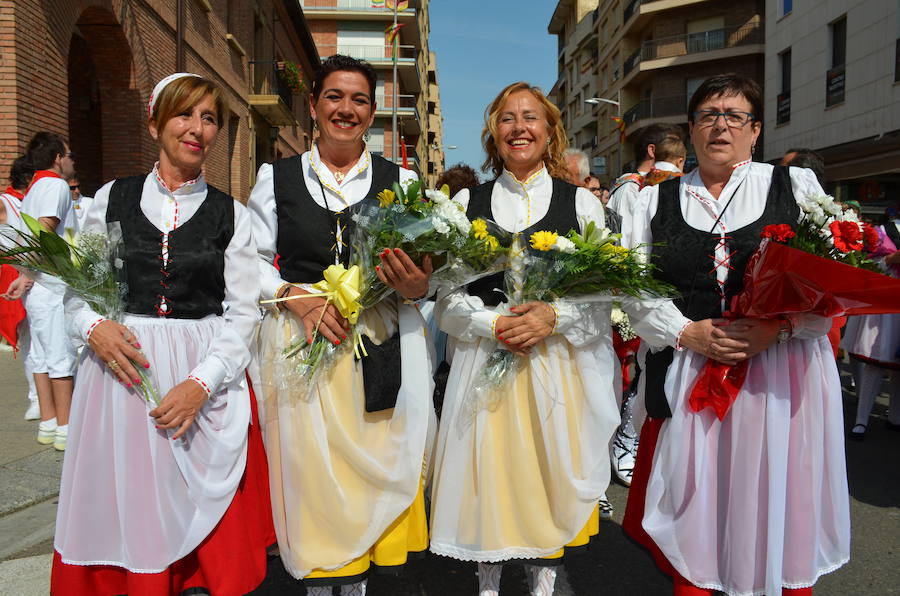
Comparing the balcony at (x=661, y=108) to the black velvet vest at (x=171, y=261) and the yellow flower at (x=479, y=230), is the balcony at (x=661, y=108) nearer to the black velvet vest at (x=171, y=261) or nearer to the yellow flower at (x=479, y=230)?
the yellow flower at (x=479, y=230)

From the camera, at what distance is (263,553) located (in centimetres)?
250

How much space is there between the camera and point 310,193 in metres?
2.71

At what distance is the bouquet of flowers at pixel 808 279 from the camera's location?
2.04m

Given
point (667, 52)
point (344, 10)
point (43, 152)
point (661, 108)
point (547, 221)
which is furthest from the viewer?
point (344, 10)

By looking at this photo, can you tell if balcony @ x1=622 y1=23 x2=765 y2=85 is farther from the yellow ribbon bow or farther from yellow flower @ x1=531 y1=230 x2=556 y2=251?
the yellow ribbon bow

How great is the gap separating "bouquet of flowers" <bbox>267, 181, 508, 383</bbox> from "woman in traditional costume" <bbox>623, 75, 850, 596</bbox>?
2.49ft

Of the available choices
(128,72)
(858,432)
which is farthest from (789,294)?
(128,72)

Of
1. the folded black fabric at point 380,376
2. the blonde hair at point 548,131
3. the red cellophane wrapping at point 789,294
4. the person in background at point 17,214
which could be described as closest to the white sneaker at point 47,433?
the person in background at point 17,214

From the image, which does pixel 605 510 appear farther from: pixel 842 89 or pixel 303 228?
pixel 842 89

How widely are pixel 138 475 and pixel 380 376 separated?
927 millimetres

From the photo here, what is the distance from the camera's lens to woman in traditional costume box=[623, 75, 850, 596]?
2.40 meters

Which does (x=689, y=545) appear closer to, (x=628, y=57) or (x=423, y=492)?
(x=423, y=492)

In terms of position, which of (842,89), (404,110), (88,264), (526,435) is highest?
(404,110)

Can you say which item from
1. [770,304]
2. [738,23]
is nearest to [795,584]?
[770,304]
